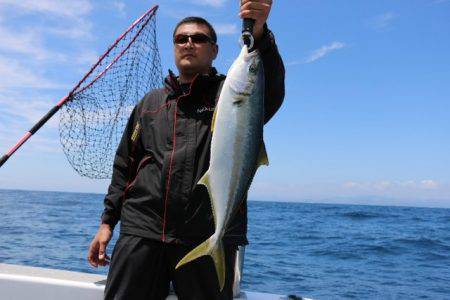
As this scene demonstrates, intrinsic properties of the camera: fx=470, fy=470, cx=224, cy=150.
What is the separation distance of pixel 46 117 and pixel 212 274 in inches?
125

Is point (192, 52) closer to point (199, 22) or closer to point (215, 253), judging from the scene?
point (199, 22)

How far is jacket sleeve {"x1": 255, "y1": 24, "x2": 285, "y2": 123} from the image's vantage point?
2.73 metres

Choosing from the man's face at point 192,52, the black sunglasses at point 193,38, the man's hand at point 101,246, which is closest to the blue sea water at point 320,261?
the man's hand at point 101,246

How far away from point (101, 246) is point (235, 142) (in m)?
1.54

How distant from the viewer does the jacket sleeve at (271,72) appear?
273cm

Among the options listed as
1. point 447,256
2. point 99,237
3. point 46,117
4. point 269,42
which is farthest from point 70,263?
point 447,256

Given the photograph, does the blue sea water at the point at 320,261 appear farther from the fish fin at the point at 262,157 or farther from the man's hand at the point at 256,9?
the man's hand at the point at 256,9

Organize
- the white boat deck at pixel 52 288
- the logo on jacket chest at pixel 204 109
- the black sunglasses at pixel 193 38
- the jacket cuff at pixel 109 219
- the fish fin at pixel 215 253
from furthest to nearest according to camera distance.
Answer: the white boat deck at pixel 52 288 < the jacket cuff at pixel 109 219 < the black sunglasses at pixel 193 38 < the logo on jacket chest at pixel 204 109 < the fish fin at pixel 215 253

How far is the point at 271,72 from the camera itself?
2.83 m

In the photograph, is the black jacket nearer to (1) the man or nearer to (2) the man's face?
(1) the man

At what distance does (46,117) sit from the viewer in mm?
5277

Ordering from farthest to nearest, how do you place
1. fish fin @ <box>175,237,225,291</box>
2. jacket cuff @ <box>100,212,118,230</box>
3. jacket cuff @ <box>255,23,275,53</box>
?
jacket cuff @ <box>100,212,118,230</box> < jacket cuff @ <box>255,23,275,53</box> < fish fin @ <box>175,237,225,291</box>

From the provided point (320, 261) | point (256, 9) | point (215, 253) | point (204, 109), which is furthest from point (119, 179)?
point (320, 261)

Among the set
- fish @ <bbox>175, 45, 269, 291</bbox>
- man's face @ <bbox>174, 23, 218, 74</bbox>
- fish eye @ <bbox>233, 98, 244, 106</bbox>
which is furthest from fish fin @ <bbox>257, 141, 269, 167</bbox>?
man's face @ <bbox>174, 23, 218, 74</bbox>
